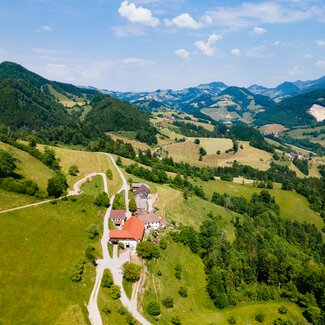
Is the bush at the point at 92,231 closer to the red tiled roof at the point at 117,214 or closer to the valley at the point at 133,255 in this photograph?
the valley at the point at 133,255

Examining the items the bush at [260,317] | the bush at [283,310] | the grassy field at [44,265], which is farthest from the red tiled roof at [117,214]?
the bush at [283,310]

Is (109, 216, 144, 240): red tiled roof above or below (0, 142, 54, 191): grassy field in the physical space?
below

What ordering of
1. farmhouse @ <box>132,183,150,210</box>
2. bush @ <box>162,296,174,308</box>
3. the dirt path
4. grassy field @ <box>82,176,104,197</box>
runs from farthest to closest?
grassy field @ <box>82,176,104,197</box>
farmhouse @ <box>132,183,150,210</box>
bush @ <box>162,296,174,308</box>
the dirt path

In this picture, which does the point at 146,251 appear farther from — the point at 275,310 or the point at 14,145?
the point at 14,145

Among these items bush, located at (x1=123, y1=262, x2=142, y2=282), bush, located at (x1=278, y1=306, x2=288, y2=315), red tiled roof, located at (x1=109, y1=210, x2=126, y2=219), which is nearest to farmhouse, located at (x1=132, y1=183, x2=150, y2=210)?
red tiled roof, located at (x1=109, y1=210, x2=126, y2=219)

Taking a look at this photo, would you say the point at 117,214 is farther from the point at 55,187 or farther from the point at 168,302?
the point at 168,302

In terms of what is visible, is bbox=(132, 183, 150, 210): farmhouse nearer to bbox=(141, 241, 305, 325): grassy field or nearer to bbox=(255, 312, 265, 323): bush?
bbox=(141, 241, 305, 325): grassy field
